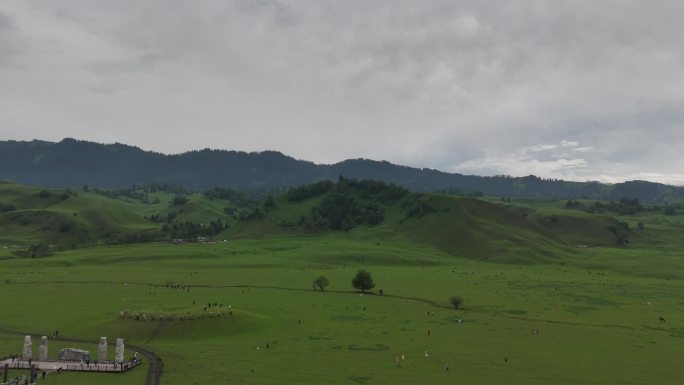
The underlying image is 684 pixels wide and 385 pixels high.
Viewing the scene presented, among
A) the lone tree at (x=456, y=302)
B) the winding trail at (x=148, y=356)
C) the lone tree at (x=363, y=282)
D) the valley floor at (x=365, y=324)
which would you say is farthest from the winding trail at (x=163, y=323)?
the lone tree at (x=363, y=282)

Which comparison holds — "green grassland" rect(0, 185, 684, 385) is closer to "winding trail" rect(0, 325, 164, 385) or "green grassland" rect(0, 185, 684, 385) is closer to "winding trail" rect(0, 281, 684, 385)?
"winding trail" rect(0, 281, 684, 385)

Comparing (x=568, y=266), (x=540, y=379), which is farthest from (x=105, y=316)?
(x=568, y=266)

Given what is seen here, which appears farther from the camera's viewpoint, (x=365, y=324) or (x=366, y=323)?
(x=366, y=323)

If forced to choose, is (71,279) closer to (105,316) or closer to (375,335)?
(105,316)

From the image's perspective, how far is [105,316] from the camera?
90938 millimetres

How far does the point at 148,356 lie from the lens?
227 feet

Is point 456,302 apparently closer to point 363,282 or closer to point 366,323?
point 366,323

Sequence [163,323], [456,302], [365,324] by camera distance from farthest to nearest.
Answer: [456,302] < [365,324] < [163,323]

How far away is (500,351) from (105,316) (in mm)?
64156

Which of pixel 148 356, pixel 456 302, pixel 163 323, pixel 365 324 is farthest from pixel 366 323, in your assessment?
pixel 148 356

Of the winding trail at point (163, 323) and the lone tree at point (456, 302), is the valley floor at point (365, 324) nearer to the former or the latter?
the winding trail at point (163, 323)

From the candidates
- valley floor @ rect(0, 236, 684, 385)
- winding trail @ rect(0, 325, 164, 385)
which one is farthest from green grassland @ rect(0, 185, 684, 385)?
winding trail @ rect(0, 325, 164, 385)

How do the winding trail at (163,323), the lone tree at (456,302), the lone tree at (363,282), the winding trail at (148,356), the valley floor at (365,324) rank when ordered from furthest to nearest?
the lone tree at (363,282), the lone tree at (456,302), the valley floor at (365,324), the winding trail at (163,323), the winding trail at (148,356)

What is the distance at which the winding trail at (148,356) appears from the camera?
60219 mm
